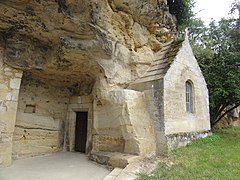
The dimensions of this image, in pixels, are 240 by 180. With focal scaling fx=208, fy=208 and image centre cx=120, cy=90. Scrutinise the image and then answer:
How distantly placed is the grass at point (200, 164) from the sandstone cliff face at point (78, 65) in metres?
0.95

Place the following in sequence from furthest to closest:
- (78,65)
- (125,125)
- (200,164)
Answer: (78,65)
(125,125)
(200,164)

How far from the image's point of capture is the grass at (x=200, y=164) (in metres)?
4.60

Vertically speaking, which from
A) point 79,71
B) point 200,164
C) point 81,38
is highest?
point 81,38

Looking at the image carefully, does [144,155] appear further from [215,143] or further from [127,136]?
[215,143]

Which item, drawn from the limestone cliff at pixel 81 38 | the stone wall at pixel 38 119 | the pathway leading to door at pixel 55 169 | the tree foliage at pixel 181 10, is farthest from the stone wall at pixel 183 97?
the stone wall at pixel 38 119

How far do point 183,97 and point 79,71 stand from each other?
3784mm

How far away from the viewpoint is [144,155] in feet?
19.3

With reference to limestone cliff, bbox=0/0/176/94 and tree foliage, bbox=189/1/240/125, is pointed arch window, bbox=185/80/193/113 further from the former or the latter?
tree foliage, bbox=189/1/240/125

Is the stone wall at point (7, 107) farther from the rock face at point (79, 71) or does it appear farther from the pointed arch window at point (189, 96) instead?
the pointed arch window at point (189, 96)

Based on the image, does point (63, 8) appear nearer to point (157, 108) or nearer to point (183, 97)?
point (157, 108)

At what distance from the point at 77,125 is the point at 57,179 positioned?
3490mm

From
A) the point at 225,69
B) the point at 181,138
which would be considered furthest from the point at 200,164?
the point at 225,69

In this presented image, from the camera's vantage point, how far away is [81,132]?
8.39 metres

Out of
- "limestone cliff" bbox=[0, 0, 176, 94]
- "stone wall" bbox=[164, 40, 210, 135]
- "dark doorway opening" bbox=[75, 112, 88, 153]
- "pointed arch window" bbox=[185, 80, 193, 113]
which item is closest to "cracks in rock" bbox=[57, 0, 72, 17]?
"limestone cliff" bbox=[0, 0, 176, 94]
